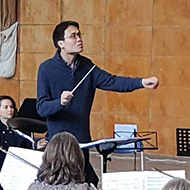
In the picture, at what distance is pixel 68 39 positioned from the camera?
2.93m

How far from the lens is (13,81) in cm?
668

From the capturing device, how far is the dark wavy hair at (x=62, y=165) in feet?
6.73

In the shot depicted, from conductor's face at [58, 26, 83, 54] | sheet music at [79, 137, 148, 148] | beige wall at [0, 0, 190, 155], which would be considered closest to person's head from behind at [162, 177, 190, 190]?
sheet music at [79, 137, 148, 148]

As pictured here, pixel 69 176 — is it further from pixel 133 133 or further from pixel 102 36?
pixel 102 36

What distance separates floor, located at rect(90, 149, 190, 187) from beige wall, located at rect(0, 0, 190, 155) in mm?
196

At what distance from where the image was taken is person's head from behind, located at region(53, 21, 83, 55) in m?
2.92

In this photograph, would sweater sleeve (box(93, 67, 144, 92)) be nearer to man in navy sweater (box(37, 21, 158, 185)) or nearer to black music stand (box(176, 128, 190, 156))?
man in navy sweater (box(37, 21, 158, 185))

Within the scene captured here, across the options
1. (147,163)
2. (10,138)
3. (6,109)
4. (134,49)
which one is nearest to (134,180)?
(10,138)

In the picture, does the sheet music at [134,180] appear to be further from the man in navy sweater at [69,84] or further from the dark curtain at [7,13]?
the dark curtain at [7,13]

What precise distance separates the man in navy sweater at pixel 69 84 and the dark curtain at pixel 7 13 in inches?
146

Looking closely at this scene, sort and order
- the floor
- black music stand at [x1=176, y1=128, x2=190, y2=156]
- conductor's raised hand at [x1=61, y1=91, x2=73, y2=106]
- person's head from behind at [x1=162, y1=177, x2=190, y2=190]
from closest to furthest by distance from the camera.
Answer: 1. person's head from behind at [x1=162, y1=177, x2=190, y2=190]
2. conductor's raised hand at [x1=61, y1=91, x2=73, y2=106]
3. black music stand at [x1=176, y1=128, x2=190, y2=156]
4. the floor

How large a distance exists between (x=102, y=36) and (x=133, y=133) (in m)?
2.72

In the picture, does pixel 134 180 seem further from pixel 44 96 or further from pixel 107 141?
pixel 44 96

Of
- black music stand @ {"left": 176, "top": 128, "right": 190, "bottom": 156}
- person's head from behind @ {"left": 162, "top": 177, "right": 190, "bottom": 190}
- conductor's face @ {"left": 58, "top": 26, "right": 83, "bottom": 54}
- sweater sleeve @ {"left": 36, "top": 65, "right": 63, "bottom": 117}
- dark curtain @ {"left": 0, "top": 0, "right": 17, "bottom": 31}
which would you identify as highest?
dark curtain @ {"left": 0, "top": 0, "right": 17, "bottom": 31}
